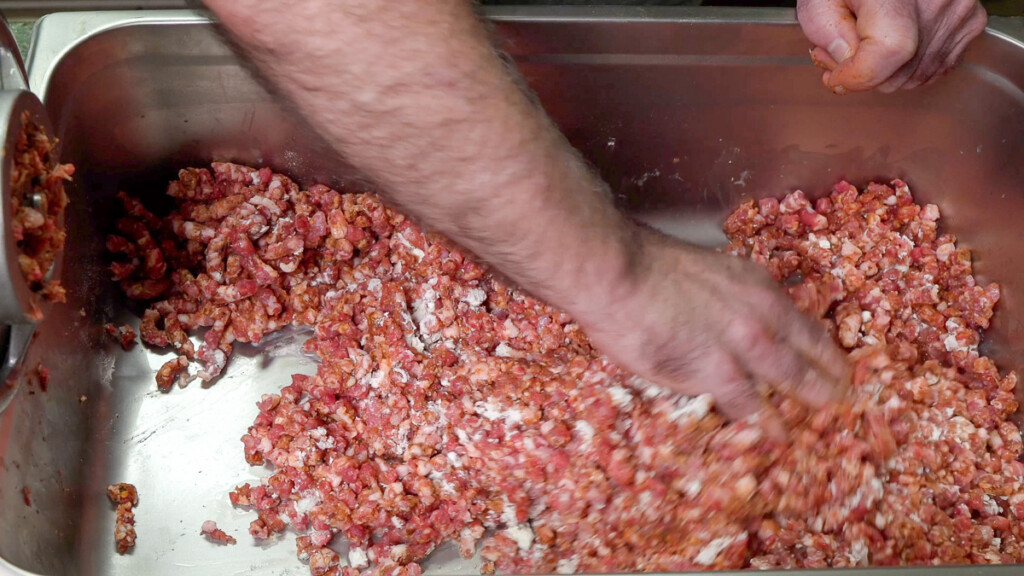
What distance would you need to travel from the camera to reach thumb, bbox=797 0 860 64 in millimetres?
1238

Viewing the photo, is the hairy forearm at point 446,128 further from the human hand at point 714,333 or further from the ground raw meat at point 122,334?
the ground raw meat at point 122,334

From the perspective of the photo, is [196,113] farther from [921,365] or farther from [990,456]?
[990,456]

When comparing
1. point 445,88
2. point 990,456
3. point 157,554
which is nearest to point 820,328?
point 990,456

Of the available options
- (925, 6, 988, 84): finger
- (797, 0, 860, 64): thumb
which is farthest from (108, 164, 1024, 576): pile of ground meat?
(797, 0, 860, 64): thumb

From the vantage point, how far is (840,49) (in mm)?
1244

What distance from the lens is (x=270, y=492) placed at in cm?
128

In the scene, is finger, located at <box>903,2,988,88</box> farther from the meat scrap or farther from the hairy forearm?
the meat scrap

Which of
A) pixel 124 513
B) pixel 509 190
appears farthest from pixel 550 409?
pixel 124 513

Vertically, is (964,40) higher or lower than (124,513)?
higher

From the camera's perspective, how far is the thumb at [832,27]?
1.24 metres

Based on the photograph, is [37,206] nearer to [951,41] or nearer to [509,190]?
[509,190]

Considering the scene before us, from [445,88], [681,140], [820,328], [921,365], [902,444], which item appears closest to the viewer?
[445,88]

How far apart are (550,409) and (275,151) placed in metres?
0.66

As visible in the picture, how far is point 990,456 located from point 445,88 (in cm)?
101
